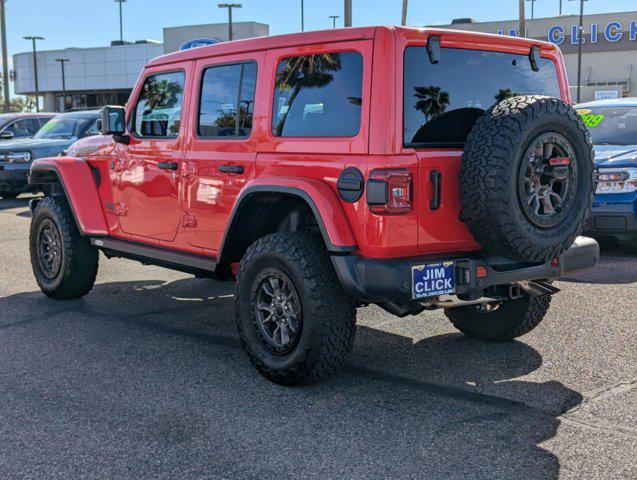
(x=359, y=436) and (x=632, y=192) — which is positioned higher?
(x=632, y=192)

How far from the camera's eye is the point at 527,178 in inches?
156

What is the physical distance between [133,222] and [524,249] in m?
3.11

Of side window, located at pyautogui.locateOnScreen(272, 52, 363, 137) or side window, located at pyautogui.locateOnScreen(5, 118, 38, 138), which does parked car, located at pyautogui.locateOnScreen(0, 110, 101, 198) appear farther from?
side window, located at pyautogui.locateOnScreen(272, 52, 363, 137)

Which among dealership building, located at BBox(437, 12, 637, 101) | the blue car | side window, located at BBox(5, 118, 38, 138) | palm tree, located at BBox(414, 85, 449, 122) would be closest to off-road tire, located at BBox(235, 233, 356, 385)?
palm tree, located at BBox(414, 85, 449, 122)

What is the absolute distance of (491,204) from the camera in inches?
151

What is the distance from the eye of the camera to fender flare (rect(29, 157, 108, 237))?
6.22m

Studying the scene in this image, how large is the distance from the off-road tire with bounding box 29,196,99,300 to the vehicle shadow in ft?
2.01

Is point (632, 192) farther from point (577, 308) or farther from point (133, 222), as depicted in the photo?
point (133, 222)

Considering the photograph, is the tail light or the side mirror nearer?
the tail light

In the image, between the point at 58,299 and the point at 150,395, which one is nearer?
the point at 150,395

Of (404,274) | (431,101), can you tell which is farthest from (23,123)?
(404,274)

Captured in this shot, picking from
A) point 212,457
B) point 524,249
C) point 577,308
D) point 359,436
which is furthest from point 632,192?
point 212,457

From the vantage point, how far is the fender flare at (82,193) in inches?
245

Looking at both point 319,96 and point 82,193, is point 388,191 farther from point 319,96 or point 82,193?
point 82,193
